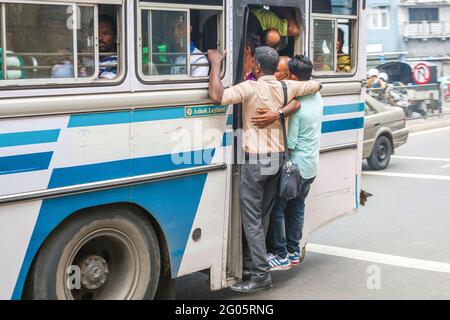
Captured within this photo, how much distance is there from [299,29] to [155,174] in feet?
6.84

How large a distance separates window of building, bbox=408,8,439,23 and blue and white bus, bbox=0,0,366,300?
50756 mm

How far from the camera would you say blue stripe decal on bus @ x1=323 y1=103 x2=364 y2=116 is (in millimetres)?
6688

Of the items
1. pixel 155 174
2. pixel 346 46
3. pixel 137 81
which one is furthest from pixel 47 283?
pixel 346 46

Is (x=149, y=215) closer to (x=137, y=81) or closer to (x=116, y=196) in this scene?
(x=116, y=196)

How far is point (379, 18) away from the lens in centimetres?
5416

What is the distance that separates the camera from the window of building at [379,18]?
53750 mm

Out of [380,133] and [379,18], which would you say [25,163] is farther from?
[379,18]

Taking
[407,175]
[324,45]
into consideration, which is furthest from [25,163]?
[407,175]

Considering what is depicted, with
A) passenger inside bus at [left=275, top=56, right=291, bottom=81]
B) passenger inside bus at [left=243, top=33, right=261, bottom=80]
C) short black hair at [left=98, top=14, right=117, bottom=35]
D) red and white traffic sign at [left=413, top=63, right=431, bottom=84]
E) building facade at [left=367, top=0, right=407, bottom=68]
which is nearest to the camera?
short black hair at [left=98, top=14, right=117, bottom=35]

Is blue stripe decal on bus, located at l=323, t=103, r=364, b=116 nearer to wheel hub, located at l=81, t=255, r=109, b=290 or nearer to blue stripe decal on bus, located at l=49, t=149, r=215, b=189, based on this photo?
blue stripe decal on bus, located at l=49, t=149, r=215, b=189

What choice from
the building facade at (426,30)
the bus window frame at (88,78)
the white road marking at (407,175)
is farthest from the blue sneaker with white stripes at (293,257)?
the building facade at (426,30)

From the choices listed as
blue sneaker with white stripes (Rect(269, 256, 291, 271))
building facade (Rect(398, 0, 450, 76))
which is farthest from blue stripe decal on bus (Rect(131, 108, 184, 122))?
building facade (Rect(398, 0, 450, 76))

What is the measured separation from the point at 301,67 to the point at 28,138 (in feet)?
8.45

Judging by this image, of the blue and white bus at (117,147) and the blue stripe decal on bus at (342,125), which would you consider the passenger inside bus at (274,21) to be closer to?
the blue and white bus at (117,147)
